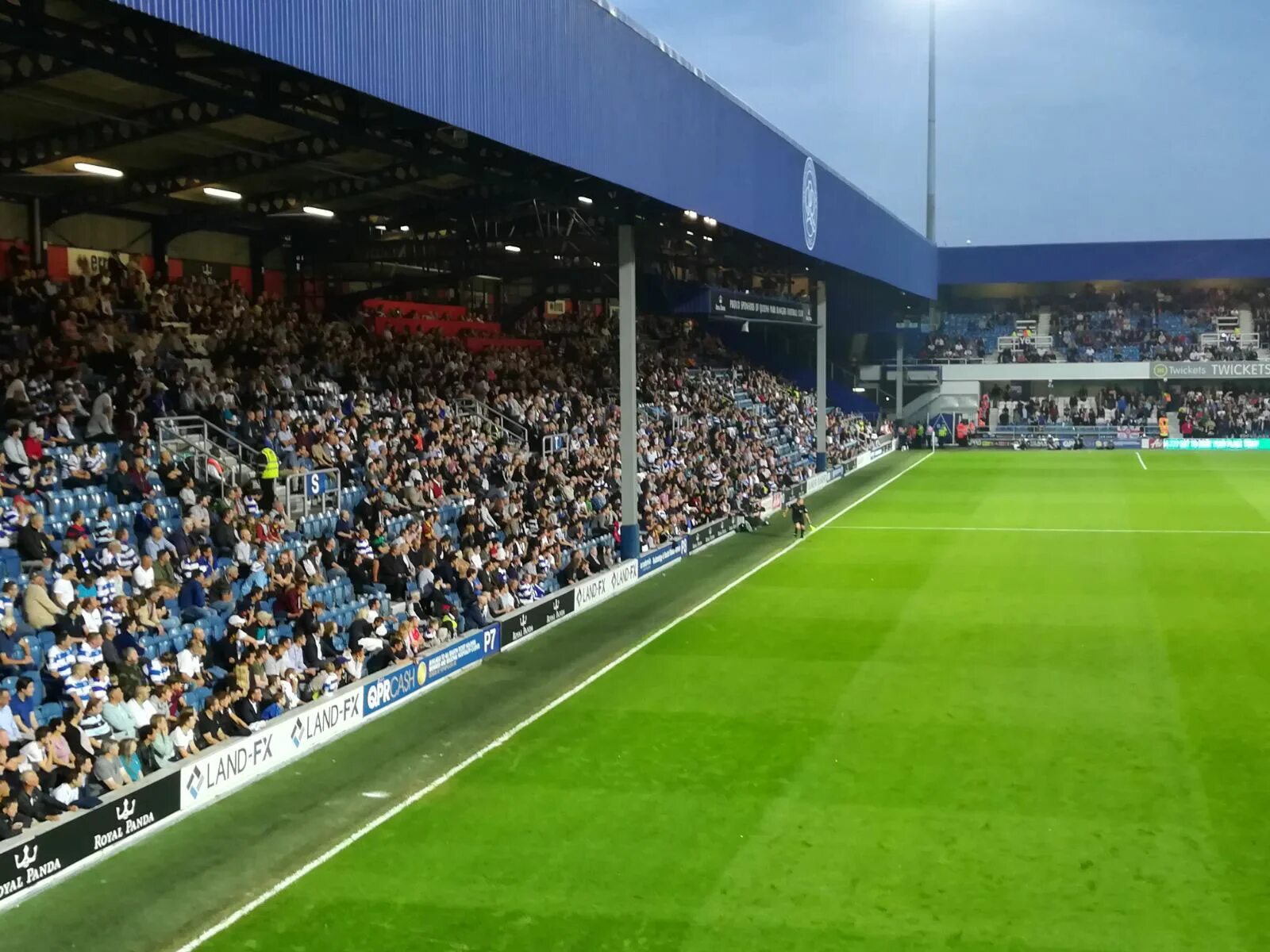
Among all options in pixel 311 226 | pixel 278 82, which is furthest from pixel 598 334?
pixel 278 82

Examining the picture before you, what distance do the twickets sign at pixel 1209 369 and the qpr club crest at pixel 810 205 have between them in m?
36.5

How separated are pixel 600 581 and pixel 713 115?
10.2 m

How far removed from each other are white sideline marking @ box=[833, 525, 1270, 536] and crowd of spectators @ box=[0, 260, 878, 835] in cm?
490

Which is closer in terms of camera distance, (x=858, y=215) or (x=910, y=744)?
(x=910, y=744)

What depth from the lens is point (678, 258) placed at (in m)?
39.4

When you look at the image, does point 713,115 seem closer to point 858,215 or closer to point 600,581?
point 600,581

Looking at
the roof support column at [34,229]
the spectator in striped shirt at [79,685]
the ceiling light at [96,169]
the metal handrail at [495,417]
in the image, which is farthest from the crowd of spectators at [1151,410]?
the spectator in striped shirt at [79,685]

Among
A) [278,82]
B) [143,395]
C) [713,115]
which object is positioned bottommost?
[143,395]

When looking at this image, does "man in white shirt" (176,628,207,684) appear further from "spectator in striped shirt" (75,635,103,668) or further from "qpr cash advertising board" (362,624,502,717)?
"qpr cash advertising board" (362,624,502,717)

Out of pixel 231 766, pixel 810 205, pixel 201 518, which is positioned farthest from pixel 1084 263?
pixel 231 766

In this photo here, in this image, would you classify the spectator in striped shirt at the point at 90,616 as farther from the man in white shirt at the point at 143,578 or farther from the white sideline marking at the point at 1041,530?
the white sideline marking at the point at 1041,530

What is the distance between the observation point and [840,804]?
13.2 meters

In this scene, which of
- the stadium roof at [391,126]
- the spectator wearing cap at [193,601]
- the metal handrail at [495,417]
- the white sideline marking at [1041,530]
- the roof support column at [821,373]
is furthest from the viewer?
the roof support column at [821,373]

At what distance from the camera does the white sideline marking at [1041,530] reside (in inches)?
1287
